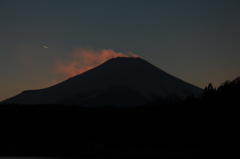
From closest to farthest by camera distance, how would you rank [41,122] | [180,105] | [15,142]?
[15,142] < [180,105] < [41,122]

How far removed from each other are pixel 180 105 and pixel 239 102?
540 inches

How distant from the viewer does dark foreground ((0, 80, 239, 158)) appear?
59531 mm

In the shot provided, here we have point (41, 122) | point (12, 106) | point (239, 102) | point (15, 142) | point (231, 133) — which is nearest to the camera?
point (231, 133)

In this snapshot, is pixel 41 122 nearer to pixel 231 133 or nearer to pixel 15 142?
pixel 15 142

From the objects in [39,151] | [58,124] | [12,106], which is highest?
[12,106]

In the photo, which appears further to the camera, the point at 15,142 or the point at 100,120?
the point at 100,120

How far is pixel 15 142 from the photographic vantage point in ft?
229

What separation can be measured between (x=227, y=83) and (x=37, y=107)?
154 ft

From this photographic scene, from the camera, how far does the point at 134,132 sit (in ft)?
229

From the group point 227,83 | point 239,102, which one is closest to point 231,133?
point 239,102

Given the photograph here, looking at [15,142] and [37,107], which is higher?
[37,107]

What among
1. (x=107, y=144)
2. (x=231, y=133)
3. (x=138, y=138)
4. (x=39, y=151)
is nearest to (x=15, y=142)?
(x=39, y=151)

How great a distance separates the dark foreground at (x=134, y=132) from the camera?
5953 centimetres

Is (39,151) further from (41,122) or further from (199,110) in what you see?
(199,110)
